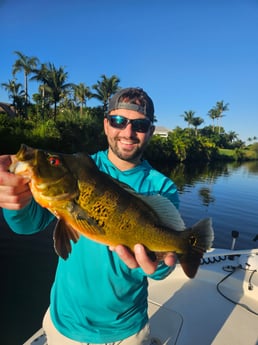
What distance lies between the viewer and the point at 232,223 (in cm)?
1633

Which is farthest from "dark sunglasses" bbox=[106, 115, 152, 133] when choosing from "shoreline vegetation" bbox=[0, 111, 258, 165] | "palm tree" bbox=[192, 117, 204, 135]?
"palm tree" bbox=[192, 117, 204, 135]

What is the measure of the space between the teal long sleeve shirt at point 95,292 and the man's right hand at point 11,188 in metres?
0.32

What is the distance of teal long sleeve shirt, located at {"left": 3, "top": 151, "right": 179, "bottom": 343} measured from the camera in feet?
7.50

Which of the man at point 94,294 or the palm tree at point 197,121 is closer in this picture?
the man at point 94,294

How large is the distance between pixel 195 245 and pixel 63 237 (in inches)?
39.3

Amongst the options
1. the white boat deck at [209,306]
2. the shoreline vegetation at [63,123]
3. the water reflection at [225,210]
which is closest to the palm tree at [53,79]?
the shoreline vegetation at [63,123]

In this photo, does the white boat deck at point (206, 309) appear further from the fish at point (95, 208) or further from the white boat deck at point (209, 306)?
the fish at point (95, 208)

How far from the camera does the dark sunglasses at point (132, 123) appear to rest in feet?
8.72

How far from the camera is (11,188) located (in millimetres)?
1797

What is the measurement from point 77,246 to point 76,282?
0.99 feet

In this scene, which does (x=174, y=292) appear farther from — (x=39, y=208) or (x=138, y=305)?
(x=39, y=208)

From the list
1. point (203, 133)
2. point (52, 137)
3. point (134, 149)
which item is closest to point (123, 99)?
point (134, 149)

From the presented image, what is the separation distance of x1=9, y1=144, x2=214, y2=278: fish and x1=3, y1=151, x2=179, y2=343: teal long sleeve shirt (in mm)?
410

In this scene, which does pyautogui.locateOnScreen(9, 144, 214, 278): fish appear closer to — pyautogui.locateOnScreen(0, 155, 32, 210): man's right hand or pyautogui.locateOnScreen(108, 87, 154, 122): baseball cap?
pyautogui.locateOnScreen(0, 155, 32, 210): man's right hand
